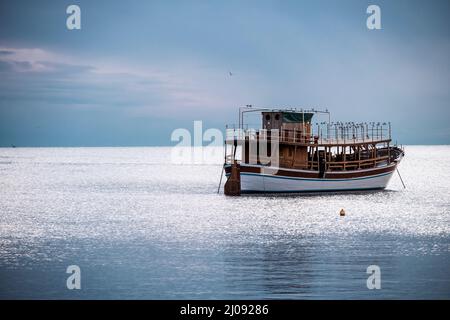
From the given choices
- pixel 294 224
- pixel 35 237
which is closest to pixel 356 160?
pixel 294 224

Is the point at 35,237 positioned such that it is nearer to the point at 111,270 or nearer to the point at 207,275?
the point at 111,270

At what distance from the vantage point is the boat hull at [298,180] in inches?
2088

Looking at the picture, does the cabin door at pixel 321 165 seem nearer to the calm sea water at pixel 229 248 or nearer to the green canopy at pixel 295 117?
the calm sea water at pixel 229 248

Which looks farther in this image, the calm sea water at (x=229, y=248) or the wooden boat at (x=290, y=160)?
the wooden boat at (x=290, y=160)

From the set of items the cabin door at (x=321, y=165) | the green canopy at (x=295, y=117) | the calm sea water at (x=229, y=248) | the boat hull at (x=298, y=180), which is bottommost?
the calm sea water at (x=229, y=248)

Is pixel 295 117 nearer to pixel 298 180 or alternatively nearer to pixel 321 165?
pixel 321 165

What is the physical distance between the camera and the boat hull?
174 ft

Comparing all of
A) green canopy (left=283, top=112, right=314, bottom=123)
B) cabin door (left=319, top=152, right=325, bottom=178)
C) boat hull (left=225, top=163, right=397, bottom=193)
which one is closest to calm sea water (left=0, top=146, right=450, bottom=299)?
Answer: boat hull (left=225, top=163, right=397, bottom=193)

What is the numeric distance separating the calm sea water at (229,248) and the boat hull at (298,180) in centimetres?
91

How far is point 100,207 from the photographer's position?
5397 centimetres

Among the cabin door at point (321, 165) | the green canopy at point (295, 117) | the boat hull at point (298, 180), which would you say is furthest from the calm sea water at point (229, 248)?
the green canopy at point (295, 117)

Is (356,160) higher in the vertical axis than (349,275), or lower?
higher
